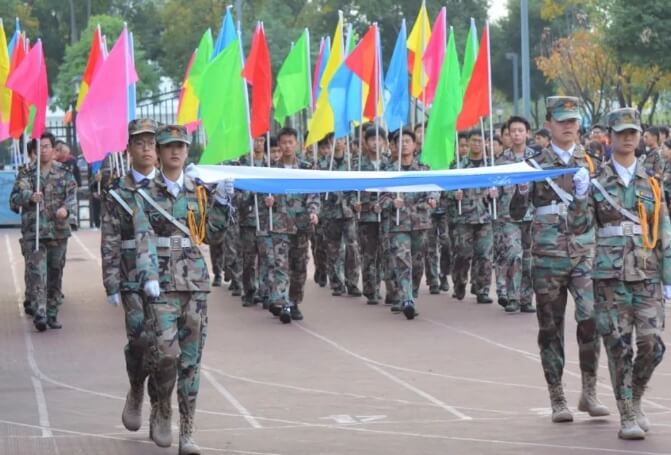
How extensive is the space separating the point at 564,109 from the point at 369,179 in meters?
1.65

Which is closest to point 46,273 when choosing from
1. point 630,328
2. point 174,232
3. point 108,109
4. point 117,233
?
point 108,109

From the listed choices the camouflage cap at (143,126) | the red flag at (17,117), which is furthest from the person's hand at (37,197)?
the camouflage cap at (143,126)

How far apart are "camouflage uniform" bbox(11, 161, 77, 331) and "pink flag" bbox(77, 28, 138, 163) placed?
1.18 meters

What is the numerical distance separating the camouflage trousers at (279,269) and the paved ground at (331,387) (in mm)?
352

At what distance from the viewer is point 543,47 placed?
2453 inches

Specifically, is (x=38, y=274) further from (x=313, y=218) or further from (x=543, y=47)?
(x=543, y=47)

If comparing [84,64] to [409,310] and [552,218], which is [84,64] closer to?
[409,310]

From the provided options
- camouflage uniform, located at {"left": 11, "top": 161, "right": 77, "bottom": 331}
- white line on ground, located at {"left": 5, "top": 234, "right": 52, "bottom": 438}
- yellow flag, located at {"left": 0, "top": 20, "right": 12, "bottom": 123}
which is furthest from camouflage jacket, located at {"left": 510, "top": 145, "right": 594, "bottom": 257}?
yellow flag, located at {"left": 0, "top": 20, "right": 12, "bottom": 123}

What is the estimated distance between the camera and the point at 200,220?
9.98 m

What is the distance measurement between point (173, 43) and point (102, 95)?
139ft

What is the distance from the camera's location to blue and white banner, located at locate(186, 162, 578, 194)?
35.7 ft

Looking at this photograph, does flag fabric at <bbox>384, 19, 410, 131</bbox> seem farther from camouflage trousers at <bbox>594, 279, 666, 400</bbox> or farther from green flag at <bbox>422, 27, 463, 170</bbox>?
camouflage trousers at <bbox>594, 279, 666, 400</bbox>

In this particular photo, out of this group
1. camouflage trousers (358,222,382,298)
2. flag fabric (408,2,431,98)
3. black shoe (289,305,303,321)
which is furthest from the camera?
flag fabric (408,2,431,98)

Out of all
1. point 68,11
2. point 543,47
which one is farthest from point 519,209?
point 68,11
